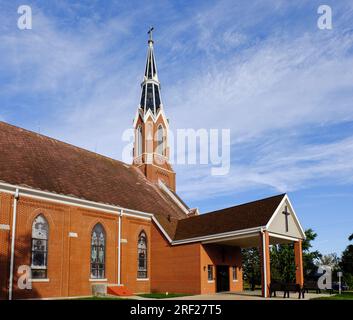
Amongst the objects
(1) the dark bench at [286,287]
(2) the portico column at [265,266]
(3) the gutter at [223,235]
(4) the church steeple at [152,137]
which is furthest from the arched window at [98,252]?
(4) the church steeple at [152,137]

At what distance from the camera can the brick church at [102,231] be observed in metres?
22.9

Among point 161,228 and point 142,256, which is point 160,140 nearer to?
point 161,228

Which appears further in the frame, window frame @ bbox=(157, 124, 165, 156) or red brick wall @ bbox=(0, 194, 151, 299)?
window frame @ bbox=(157, 124, 165, 156)

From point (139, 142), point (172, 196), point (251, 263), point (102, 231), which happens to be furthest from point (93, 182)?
point (251, 263)

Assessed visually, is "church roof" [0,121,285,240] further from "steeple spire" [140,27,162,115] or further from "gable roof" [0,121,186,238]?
"steeple spire" [140,27,162,115]

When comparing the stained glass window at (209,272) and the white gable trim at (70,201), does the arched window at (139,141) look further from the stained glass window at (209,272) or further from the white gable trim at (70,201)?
the stained glass window at (209,272)

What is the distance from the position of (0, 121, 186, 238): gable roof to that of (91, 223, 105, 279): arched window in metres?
2.03

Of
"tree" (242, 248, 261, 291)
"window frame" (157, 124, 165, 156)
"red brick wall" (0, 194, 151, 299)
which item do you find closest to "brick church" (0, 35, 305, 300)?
"red brick wall" (0, 194, 151, 299)

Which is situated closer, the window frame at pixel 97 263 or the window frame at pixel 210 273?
the window frame at pixel 97 263

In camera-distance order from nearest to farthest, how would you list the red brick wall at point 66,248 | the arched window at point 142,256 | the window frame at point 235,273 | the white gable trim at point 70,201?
the red brick wall at point 66,248 < the white gable trim at point 70,201 < the arched window at point 142,256 < the window frame at point 235,273

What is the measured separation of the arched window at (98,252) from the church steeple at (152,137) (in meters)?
12.6

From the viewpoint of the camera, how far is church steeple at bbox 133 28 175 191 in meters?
40.2

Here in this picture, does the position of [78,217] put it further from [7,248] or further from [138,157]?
[138,157]
